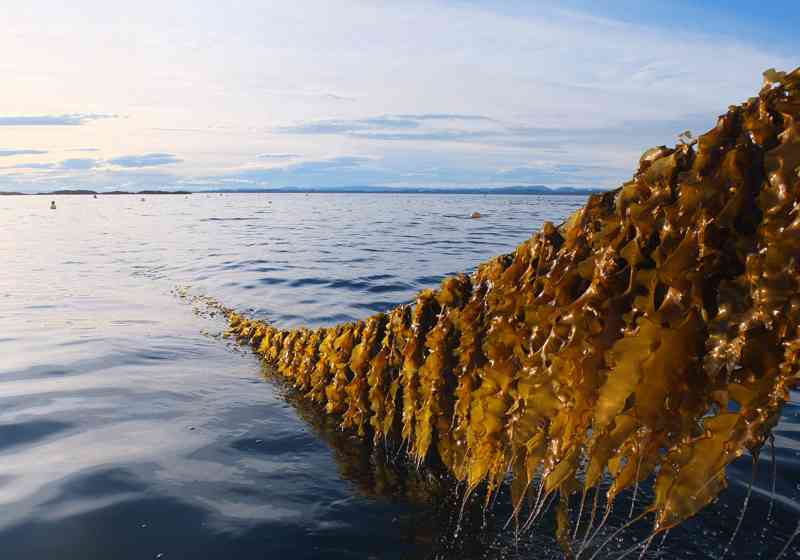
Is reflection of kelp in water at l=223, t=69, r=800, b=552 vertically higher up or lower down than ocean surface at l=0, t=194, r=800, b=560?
higher up

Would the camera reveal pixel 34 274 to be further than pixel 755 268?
Yes

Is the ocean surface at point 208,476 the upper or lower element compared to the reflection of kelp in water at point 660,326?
lower

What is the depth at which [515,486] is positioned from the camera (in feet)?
10.1

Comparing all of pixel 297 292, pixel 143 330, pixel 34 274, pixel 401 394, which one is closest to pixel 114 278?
pixel 34 274

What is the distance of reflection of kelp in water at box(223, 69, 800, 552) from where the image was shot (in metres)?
2.12

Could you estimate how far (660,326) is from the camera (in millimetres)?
2365

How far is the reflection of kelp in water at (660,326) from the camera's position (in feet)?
6.95

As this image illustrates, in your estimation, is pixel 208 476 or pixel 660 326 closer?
Answer: pixel 660 326

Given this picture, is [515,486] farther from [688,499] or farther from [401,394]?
[401,394]

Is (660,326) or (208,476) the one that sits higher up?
(660,326)

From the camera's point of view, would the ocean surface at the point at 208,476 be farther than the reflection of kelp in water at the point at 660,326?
Yes

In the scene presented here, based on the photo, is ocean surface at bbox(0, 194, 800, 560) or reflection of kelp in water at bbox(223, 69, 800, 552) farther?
ocean surface at bbox(0, 194, 800, 560)

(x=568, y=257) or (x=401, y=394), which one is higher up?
(x=568, y=257)

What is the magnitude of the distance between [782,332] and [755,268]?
0.25m
